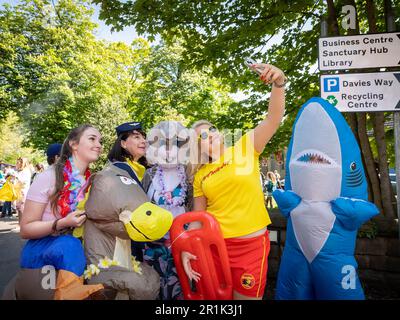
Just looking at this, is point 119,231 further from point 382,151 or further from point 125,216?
point 382,151

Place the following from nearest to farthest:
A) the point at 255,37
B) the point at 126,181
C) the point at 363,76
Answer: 1. the point at 126,181
2. the point at 363,76
3. the point at 255,37

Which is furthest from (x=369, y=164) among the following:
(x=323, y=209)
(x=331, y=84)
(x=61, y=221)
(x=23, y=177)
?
(x=23, y=177)

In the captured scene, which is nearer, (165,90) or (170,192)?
(170,192)

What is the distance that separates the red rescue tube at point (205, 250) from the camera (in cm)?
190

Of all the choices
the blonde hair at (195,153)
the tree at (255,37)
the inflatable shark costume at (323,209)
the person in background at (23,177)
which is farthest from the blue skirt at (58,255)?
the person in background at (23,177)

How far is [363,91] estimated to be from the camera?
112 inches

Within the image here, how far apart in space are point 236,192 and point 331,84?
1.58 m

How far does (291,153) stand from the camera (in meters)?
2.40

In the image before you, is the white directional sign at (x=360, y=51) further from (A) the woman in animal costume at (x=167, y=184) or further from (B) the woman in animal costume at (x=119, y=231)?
(B) the woman in animal costume at (x=119, y=231)

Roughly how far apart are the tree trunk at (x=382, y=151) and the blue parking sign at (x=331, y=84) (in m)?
1.15

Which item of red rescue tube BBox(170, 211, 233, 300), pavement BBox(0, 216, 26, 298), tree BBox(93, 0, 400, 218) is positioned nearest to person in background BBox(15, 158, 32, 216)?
pavement BBox(0, 216, 26, 298)

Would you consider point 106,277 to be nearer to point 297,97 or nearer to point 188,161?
point 188,161
